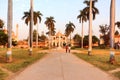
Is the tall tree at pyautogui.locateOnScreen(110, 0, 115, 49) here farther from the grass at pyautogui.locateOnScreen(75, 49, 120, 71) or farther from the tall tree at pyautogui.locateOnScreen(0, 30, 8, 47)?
the tall tree at pyautogui.locateOnScreen(0, 30, 8, 47)

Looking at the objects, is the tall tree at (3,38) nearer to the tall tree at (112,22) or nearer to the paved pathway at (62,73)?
the paved pathway at (62,73)

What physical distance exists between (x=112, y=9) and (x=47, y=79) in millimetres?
16970

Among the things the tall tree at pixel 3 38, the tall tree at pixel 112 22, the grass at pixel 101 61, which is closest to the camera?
the grass at pixel 101 61

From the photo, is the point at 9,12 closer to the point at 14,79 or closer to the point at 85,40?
the point at 14,79

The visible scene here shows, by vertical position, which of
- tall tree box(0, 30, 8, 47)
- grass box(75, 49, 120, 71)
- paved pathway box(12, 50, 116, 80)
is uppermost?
tall tree box(0, 30, 8, 47)

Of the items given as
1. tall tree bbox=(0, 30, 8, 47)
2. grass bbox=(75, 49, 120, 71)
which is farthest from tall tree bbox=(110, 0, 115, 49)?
tall tree bbox=(0, 30, 8, 47)

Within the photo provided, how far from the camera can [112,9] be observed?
30.8 meters

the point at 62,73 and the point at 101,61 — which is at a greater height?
the point at 62,73

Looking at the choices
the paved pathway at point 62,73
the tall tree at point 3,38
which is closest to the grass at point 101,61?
the paved pathway at point 62,73

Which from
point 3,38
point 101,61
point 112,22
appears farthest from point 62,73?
point 3,38

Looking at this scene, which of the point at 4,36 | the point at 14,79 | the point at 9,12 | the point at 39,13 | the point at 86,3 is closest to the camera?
the point at 14,79

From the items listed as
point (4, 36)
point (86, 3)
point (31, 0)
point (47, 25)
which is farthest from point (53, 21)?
point (4, 36)

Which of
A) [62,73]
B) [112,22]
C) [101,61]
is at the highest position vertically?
[112,22]

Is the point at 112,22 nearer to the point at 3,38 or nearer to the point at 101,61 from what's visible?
the point at 101,61
